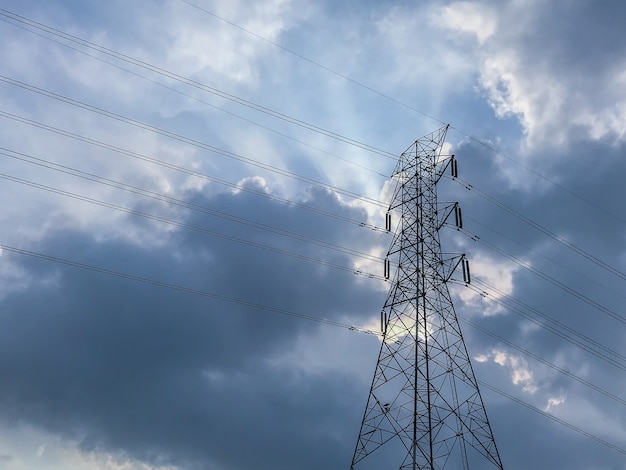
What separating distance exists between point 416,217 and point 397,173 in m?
4.67

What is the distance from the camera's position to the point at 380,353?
37281 millimetres

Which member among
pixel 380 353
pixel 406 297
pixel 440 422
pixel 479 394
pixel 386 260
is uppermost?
pixel 386 260

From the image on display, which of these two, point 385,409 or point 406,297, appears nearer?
point 385,409

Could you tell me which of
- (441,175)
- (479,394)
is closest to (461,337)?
(479,394)

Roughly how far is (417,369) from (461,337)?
425 cm

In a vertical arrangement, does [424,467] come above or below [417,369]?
below

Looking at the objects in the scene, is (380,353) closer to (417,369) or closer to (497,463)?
(417,369)

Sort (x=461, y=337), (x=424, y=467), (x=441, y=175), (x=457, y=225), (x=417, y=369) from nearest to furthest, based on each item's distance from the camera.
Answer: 1. (x=424, y=467)
2. (x=417, y=369)
3. (x=461, y=337)
4. (x=457, y=225)
5. (x=441, y=175)

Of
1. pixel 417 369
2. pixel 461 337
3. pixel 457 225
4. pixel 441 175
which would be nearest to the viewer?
pixel 417 369

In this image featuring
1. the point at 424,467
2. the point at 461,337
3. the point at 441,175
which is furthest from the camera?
the point at 441,175

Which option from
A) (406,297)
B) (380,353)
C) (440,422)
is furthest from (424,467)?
(406,297)

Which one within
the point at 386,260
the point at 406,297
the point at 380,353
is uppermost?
the point at 386,260

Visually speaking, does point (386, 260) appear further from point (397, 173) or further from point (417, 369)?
point (417, 369)

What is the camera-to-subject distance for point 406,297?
38719 mm
